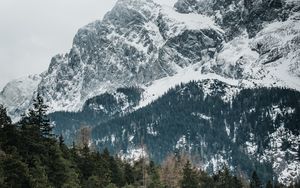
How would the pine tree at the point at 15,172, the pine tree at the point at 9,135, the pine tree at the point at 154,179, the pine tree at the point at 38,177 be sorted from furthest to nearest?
the pine tree at the point at 154,179 < the pine tree at the point at 9,135 < the pine tree at the point at 38,177 < the pine tree at the point at 15,172

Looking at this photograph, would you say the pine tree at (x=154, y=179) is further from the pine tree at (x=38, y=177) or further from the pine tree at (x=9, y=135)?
the pine tree at (x=38, y=177)

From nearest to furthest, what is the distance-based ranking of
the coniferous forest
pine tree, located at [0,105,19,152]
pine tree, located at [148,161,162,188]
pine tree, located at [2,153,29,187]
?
pine tree, located at [2,153,29,187]
the coniferous forest
pine tree, located at [0,105,19,152]
pine tree, located at [148,161,162,188]

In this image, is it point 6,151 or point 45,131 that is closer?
point 6,151

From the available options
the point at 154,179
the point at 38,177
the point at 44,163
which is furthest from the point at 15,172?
the point at 154,179

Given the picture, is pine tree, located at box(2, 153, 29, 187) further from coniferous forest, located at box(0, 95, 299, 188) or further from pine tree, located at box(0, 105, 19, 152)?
pine tree, located at box(0, 105, 19, 152)

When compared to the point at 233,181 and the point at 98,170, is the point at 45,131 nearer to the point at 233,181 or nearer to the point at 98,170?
the point at 98,170

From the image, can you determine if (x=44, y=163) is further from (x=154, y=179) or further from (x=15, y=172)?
(x=154, y=179)

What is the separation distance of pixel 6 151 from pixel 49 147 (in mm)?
8838

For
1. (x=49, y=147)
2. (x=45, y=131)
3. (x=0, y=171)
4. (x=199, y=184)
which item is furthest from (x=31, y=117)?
(x=199, y=184)

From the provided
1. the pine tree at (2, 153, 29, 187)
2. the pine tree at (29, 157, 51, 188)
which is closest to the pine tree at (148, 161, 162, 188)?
the pine tree at (29, 157, 51, 188)

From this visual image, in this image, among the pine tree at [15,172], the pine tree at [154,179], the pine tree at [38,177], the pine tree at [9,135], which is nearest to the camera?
the pine tree at [15,172]

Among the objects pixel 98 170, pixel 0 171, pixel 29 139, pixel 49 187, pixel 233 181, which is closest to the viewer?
pixel 0 171

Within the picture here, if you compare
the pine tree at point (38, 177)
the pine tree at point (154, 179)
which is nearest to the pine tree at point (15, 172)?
the pine tree at point (38, 177)

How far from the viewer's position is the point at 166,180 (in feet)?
408
